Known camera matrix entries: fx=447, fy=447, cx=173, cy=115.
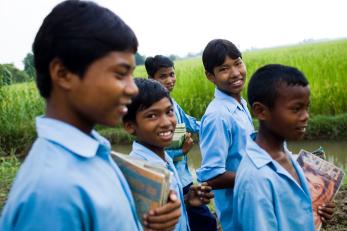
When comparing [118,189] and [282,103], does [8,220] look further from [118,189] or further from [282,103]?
[282,103]

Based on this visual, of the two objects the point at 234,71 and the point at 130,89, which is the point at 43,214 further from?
the point at 234,71

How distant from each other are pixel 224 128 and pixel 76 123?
51.2 inches

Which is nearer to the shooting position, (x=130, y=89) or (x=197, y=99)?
(x=130, y=89)

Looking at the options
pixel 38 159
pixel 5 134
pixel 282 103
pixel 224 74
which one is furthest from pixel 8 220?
pixel 5 134

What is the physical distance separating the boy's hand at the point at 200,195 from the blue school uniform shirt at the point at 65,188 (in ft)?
3.26

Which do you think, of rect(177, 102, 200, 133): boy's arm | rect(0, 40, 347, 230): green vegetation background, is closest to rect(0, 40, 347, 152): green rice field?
rect(0, 40, 347, 230): green vegetation background

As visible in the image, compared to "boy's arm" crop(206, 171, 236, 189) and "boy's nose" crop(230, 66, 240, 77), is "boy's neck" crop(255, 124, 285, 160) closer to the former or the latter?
"boy's arm" crop(206, 171, 236, 189)

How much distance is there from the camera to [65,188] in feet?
3.18

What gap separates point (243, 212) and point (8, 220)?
0.93 meters

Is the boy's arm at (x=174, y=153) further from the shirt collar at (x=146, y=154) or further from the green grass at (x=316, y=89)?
the green grass at (x=316, y=89)

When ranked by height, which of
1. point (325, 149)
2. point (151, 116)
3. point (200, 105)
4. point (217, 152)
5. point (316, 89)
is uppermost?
point (151, 116)

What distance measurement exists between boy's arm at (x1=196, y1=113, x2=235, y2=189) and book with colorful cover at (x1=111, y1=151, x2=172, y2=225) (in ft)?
3.32

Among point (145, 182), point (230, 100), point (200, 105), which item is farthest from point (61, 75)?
point (200, 105)

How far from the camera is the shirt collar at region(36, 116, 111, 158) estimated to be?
104 cm
